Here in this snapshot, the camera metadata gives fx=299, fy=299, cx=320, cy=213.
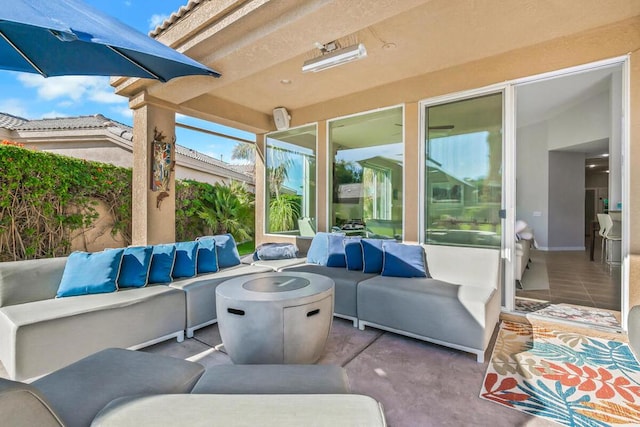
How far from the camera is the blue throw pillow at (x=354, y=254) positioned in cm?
395

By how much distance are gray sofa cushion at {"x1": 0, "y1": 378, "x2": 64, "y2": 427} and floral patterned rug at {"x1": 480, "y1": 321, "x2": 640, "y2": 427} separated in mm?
2423

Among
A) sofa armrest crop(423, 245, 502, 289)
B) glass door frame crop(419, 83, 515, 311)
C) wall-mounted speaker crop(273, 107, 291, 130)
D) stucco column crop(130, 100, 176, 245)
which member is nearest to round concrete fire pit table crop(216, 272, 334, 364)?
sofa armrest crop(423, 245, 502, 289)

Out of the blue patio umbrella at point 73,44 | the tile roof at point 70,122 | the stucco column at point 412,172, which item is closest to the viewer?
the blue patio umbrella at point 73,44

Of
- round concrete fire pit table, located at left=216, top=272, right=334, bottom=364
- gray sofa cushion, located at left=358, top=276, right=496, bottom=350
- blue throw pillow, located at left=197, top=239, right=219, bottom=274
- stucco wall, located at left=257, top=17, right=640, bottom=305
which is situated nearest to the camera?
round concrete fire pit table, located at left=216, top=272, right=334, bottom=364

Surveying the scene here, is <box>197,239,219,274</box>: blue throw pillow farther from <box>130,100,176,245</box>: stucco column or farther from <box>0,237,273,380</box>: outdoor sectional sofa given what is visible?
<box>130,100,176,245</box>: stucco column

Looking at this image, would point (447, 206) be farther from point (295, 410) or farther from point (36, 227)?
point (36, 227)

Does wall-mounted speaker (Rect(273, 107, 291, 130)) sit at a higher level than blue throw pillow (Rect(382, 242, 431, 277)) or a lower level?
higher

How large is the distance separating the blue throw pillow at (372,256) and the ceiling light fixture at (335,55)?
2.16 meters

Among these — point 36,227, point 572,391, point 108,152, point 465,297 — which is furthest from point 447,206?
point 108,152

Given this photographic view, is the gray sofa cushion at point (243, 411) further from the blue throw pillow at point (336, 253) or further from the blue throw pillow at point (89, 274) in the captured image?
the blue throw pillow at point (336, 253)

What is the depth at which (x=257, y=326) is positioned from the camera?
7.32 feet

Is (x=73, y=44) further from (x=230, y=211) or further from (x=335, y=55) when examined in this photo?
(x=230, y=211)

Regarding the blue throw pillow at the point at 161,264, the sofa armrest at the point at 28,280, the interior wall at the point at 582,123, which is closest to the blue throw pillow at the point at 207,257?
the blue throw pillow at the point at 161,264

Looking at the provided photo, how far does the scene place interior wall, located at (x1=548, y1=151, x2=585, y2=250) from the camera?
28.1 feet
